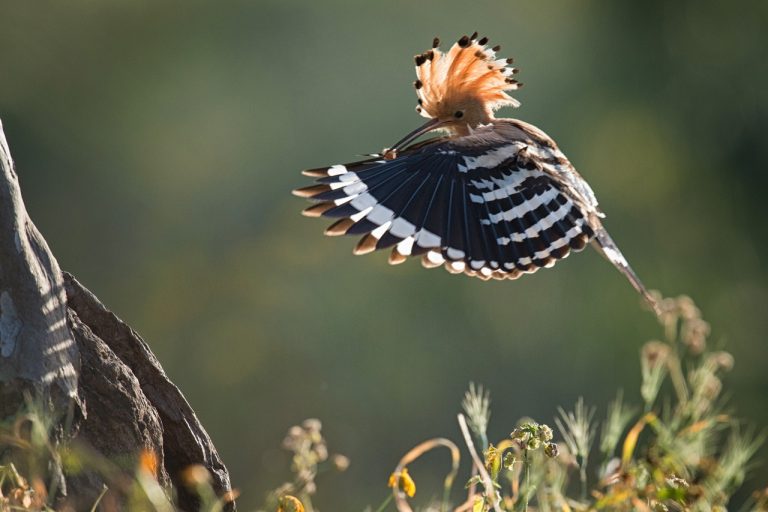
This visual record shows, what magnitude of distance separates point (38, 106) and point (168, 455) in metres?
5.85

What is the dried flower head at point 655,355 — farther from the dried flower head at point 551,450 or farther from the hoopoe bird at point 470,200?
the hoopoe bird at point 470,200

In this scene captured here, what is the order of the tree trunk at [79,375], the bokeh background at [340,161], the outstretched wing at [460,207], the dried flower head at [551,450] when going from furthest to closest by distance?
1. the bokeh background at [340,161]
2. the outstretched wing at [460,207]
3. the tree trunk at [79,375]
4. the dried flower head at [551,450]

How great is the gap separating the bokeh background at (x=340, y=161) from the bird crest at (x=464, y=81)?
3319 mm

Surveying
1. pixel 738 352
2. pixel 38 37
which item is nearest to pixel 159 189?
pixel 38 37

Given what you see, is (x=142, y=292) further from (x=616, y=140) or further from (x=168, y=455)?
(x=168, y=455)

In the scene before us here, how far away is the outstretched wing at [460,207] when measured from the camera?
2074 millimetres

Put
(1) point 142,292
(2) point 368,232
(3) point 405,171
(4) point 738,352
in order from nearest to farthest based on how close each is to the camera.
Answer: (2) point 368,232, (3) point 405,171, (4) point 738,352, (1) point 142,292

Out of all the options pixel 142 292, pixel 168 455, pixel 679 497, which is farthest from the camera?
pixel 142 292

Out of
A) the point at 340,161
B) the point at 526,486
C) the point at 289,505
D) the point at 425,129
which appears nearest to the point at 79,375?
the point at 289,505

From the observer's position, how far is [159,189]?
6949mm

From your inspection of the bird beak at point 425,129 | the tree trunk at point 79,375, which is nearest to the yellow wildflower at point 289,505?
the tree trunk at point 79,375

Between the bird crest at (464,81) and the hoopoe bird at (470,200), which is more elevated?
the bird crest at (464,81)

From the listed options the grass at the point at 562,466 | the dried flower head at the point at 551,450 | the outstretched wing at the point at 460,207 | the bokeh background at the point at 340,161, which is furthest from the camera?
the bokeh background at the point at 340,161

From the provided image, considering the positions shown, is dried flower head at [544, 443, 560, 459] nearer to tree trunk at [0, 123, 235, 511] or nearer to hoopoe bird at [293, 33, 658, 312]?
tree trunk at [0, 123, 235, 511]
